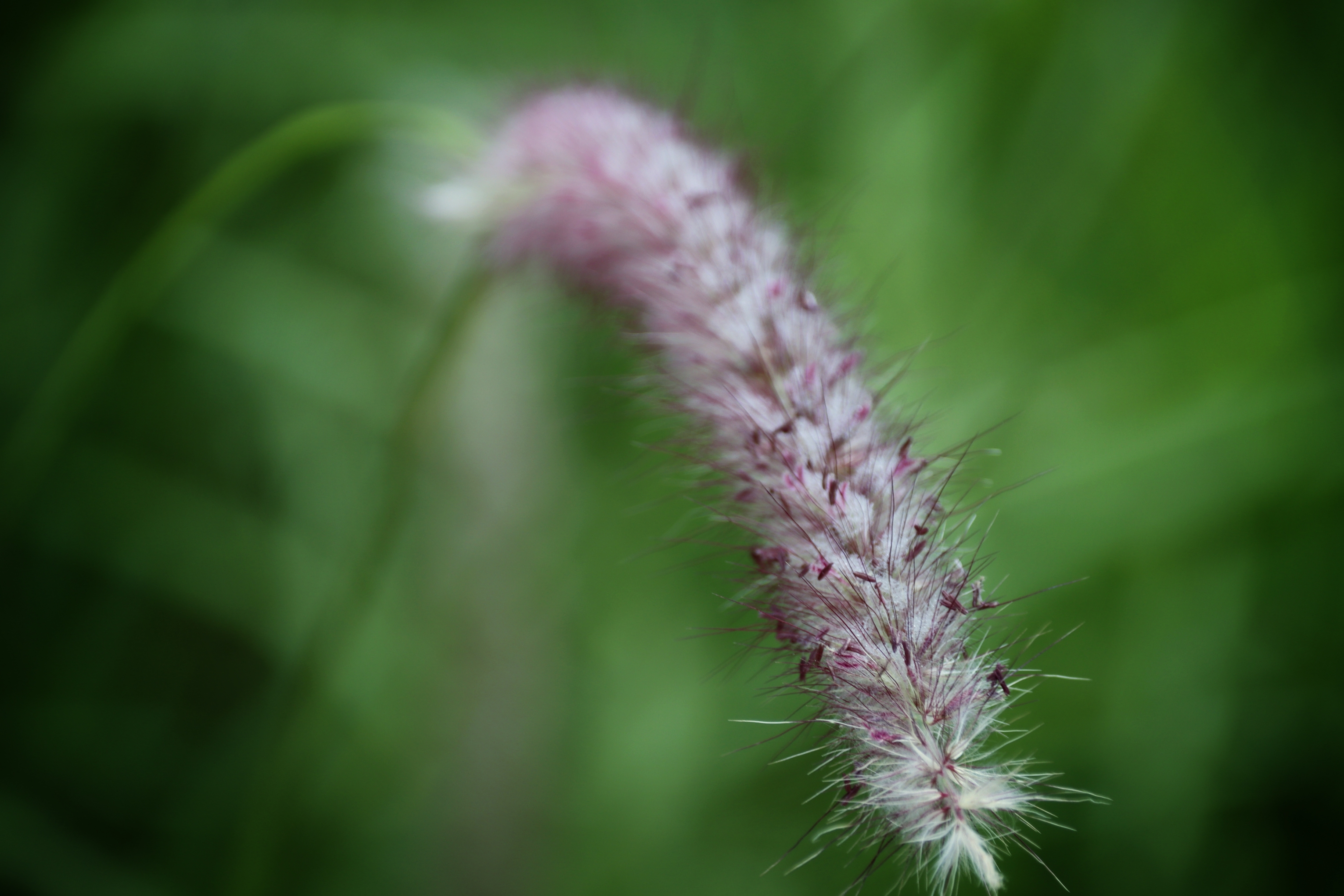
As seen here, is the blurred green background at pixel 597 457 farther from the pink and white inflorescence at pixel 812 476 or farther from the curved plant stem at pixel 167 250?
the pink and white inflorescence at pixel 812 476

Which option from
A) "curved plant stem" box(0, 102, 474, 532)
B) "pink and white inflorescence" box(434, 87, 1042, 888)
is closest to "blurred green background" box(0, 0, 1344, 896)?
"curved plant stem" box(0, 102, 474, 532)

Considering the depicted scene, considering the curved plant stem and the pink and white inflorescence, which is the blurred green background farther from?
the pink and white inflorescence

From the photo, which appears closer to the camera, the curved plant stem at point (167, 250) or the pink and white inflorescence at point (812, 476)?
the pink and white inflorescence at point (812, 476)

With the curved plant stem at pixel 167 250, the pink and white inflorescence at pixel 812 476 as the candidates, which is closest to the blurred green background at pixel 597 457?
the curved plant stem at pixel 167 250

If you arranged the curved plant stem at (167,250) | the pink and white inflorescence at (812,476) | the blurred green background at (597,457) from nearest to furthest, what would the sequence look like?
the pink and white inflorescence at (812,476) → the curved plant stem at (167,250) → the blurred green background at (597,457)

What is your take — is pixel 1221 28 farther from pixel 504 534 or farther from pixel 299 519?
pixel 299 519

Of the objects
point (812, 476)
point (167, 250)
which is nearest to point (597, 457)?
point (167, 250)
